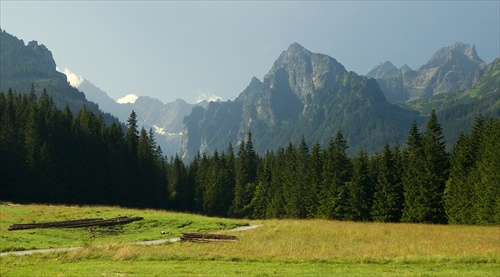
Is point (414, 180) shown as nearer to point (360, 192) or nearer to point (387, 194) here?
point (387, 194)

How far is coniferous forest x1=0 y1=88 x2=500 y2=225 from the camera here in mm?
62688

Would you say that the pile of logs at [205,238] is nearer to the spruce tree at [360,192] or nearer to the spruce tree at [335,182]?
A: the spruce tree at [360,192]

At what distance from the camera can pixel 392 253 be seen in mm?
25438

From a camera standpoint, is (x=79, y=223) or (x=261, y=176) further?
(x=261, y=176)

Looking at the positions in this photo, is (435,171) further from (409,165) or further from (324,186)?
(324,186)

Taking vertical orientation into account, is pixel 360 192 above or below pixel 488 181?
below

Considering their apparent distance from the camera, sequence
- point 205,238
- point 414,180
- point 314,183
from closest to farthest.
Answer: point 205,238 → point 414,180 → point 314,183

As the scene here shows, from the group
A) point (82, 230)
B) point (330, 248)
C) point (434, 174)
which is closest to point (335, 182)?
point (434, 174)

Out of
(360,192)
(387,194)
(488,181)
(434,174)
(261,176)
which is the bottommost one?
(387,194)

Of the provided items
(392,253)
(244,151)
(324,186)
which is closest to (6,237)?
(392,253)

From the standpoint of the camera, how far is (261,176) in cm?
10450

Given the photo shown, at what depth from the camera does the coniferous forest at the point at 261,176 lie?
62.7 meters

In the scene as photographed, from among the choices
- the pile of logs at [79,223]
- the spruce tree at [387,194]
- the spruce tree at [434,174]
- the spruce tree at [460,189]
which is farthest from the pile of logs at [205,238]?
the spruce tree at [387,194]

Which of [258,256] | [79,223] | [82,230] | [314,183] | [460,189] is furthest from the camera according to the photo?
[314,183]
